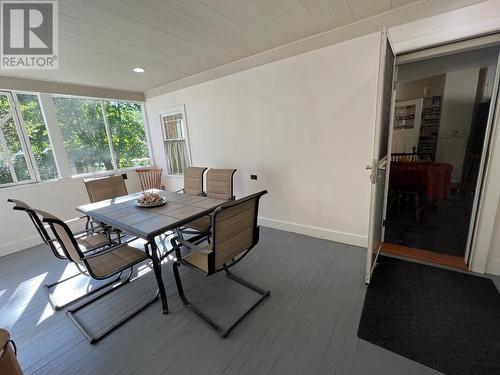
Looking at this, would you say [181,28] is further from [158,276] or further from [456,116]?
[456,116]

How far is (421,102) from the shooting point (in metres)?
5.46

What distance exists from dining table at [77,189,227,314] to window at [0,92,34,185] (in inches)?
78.0

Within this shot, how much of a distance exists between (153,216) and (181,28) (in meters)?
1.87

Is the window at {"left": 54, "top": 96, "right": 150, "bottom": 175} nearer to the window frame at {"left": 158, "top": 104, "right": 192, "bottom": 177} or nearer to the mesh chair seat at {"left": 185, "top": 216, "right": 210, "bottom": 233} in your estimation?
the window frame at {"left": 158, "top": 104, "right": 192, "bottom": 177}

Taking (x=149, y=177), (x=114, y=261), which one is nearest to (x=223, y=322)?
(x=114, y=261)

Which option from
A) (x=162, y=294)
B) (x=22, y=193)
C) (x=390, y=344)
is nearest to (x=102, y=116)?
(x=22, y=193)

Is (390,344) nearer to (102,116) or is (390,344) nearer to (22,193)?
(22,193)

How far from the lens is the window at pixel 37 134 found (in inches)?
135

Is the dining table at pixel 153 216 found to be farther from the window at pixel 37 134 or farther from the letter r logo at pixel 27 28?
the window at pixel 37 134

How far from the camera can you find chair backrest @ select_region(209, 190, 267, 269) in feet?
5.03

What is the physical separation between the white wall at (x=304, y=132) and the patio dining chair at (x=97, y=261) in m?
2.02

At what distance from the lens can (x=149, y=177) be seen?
191 inches

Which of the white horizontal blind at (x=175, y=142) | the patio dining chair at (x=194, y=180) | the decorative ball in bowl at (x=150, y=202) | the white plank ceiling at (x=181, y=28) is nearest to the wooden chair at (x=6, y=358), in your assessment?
the decorative ball in bowl at (x=150, y=202)

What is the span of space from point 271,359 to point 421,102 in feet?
21.6
